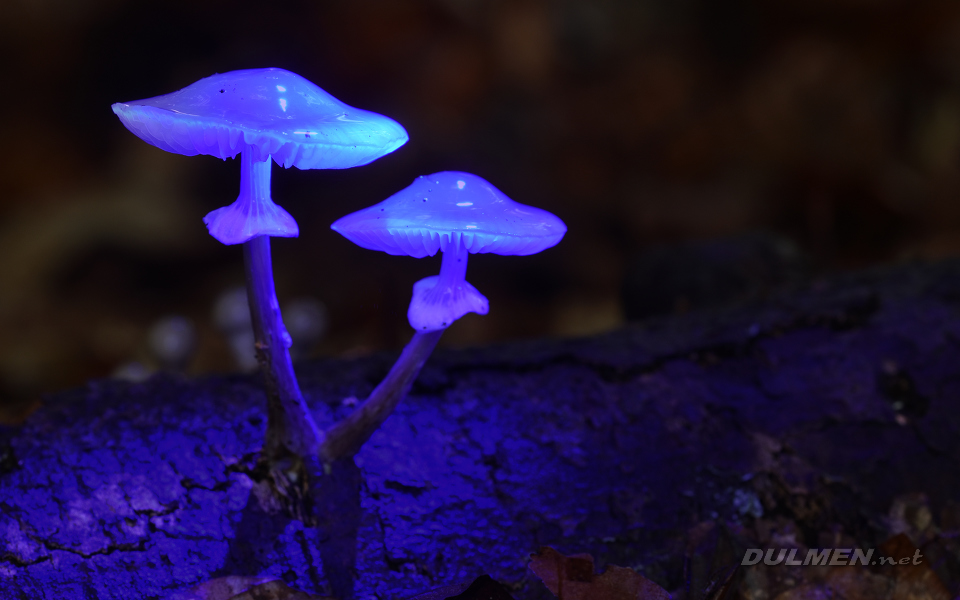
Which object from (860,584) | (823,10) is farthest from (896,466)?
(823,10)

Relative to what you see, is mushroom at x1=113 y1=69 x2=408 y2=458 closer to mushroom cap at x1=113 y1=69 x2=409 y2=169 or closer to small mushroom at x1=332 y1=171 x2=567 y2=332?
mushroom cap at x1=113 y1=69 x2=409 y2=169

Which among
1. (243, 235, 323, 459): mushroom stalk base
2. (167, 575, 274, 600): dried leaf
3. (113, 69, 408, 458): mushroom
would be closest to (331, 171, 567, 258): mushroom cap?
(113, 69, 408, 458): mushroom

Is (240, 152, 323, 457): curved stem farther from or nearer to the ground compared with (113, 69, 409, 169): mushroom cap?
nearer to the ground

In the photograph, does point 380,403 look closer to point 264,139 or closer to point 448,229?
point 448,229

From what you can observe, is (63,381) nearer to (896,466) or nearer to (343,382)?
(343,382)

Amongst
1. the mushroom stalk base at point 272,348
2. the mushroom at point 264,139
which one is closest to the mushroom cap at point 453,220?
the mushroom at point 264,139

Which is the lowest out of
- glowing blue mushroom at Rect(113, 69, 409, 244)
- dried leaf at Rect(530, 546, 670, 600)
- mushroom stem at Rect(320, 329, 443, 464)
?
dried leaf at Rect(530, 546, 670, 600)

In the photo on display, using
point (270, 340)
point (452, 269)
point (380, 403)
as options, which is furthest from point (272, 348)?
point (452, 269)
